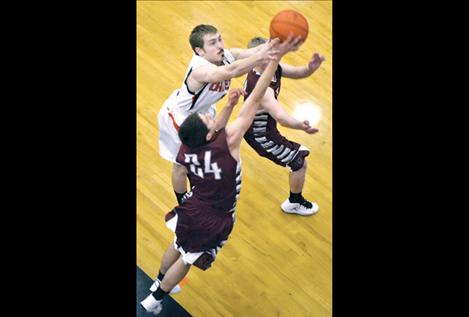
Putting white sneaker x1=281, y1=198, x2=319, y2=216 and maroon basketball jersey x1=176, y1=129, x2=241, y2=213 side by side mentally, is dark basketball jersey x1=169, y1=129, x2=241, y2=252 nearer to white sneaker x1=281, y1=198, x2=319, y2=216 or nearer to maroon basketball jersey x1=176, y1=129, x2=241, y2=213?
maroon basketball jersey x1=176, y1=129, x2=241, y2=213

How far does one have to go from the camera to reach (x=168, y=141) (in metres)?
4.72

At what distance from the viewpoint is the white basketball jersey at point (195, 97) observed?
14.2 ft

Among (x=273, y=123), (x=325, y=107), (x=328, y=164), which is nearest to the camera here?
(x=273, y=123)

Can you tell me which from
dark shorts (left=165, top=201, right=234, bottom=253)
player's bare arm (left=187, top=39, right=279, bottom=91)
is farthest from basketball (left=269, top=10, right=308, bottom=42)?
dark shorts (left=165, top=201, right=234, bottom=253)

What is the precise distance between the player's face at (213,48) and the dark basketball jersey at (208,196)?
65 cm

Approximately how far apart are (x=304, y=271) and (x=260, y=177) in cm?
96

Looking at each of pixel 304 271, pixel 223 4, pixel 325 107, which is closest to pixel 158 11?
pixel 223 4

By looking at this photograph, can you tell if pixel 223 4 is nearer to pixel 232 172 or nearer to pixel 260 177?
pixel 260 177

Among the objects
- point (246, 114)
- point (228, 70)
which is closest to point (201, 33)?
point (228, 70)

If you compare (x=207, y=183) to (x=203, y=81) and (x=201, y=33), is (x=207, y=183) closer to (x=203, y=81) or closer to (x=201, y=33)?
(x=203, y=81)

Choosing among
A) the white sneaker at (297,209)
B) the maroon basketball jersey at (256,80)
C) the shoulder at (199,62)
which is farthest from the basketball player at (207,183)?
the white sneaker at (297,209)

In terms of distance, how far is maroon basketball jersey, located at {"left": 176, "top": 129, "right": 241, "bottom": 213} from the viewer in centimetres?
374

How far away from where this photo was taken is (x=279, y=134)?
4.71 meters

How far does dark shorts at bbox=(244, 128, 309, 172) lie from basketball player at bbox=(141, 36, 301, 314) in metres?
0.81
